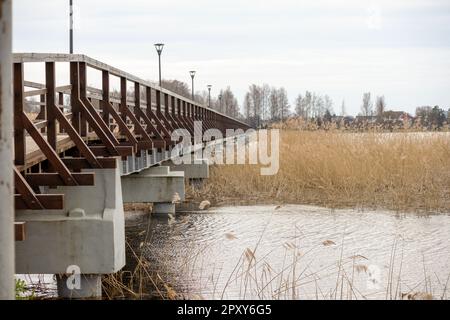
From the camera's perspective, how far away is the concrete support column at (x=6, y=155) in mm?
3768

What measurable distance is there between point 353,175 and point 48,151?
38.1 feet

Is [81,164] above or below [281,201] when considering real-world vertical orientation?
above

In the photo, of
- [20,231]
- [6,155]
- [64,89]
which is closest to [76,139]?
[64,89]

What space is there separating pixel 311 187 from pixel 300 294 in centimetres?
1071

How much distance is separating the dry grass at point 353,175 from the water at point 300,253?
1.44 m

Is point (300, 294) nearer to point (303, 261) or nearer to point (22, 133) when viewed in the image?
point (303, 261)

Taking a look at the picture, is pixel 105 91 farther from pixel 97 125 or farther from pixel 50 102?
pixel 50 102

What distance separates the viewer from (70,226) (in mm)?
8086

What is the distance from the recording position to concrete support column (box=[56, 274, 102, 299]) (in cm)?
812
